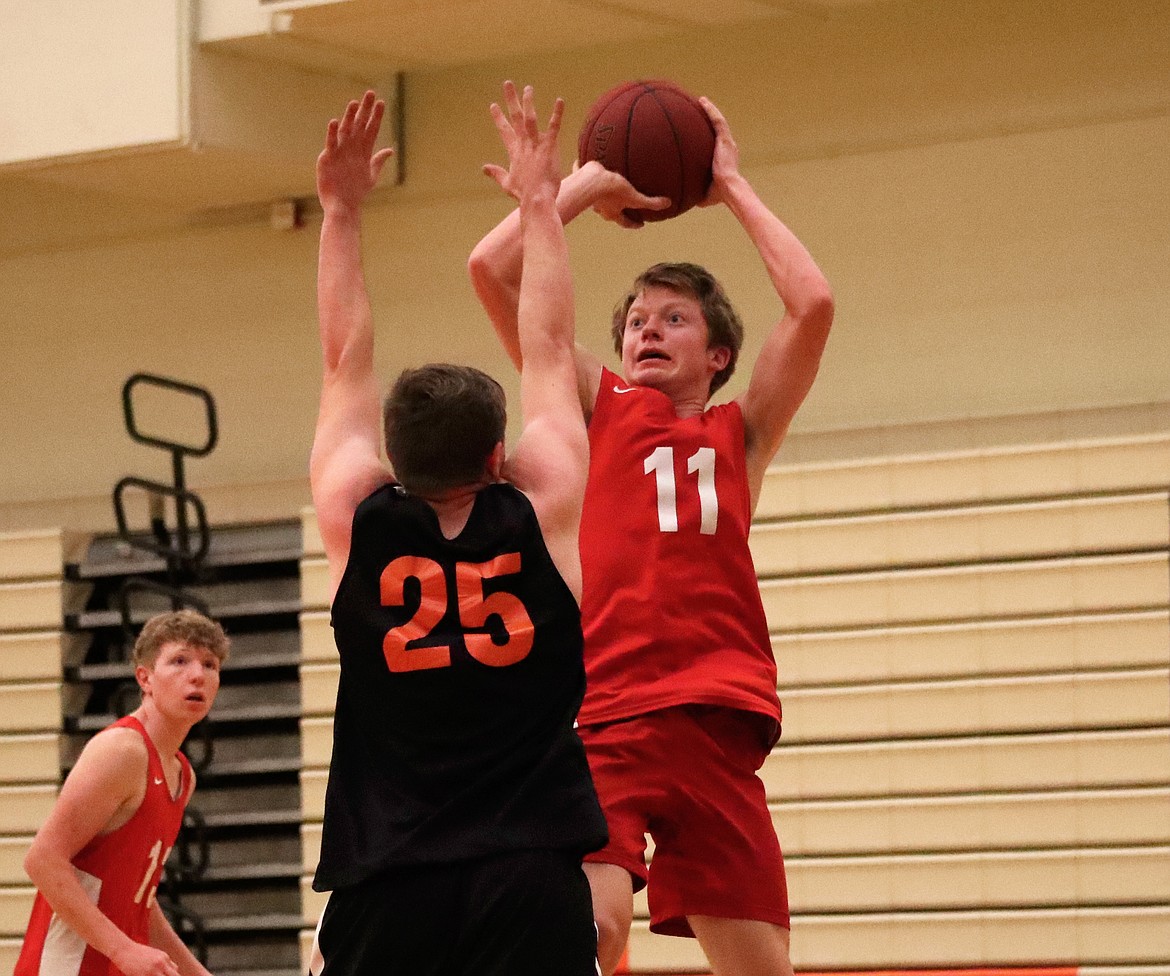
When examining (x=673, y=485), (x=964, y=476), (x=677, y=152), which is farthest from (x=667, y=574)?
(x=964, y=476)

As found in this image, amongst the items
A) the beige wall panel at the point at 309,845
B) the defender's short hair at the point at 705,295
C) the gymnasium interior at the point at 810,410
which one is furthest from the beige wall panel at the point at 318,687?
the defender's short hair at the point at 705,295

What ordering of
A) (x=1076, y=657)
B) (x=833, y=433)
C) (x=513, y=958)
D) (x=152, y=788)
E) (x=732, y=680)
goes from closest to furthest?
(x=513, y=958), (x=732, y=680), (x=152, y=788), (x=1076, y=657), (x=833, y=433)

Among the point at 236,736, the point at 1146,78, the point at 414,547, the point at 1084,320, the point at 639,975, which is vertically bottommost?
the point at 639,975

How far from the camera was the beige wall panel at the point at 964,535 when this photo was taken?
25.7 ft

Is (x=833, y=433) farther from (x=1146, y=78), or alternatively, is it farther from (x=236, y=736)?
(x=236, y=736)

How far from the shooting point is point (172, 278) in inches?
384

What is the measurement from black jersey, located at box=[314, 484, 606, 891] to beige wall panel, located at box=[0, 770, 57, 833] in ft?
21.1

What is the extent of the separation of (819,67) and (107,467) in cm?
392

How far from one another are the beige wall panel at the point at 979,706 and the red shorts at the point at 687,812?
386 cm

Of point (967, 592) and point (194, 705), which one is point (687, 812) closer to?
point (194, 705)

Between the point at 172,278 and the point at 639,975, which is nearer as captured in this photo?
the point at 639,975

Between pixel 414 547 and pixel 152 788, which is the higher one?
pixel 414 547

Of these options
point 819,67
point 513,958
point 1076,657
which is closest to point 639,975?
point 1076,657

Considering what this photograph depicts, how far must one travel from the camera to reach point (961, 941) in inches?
308
